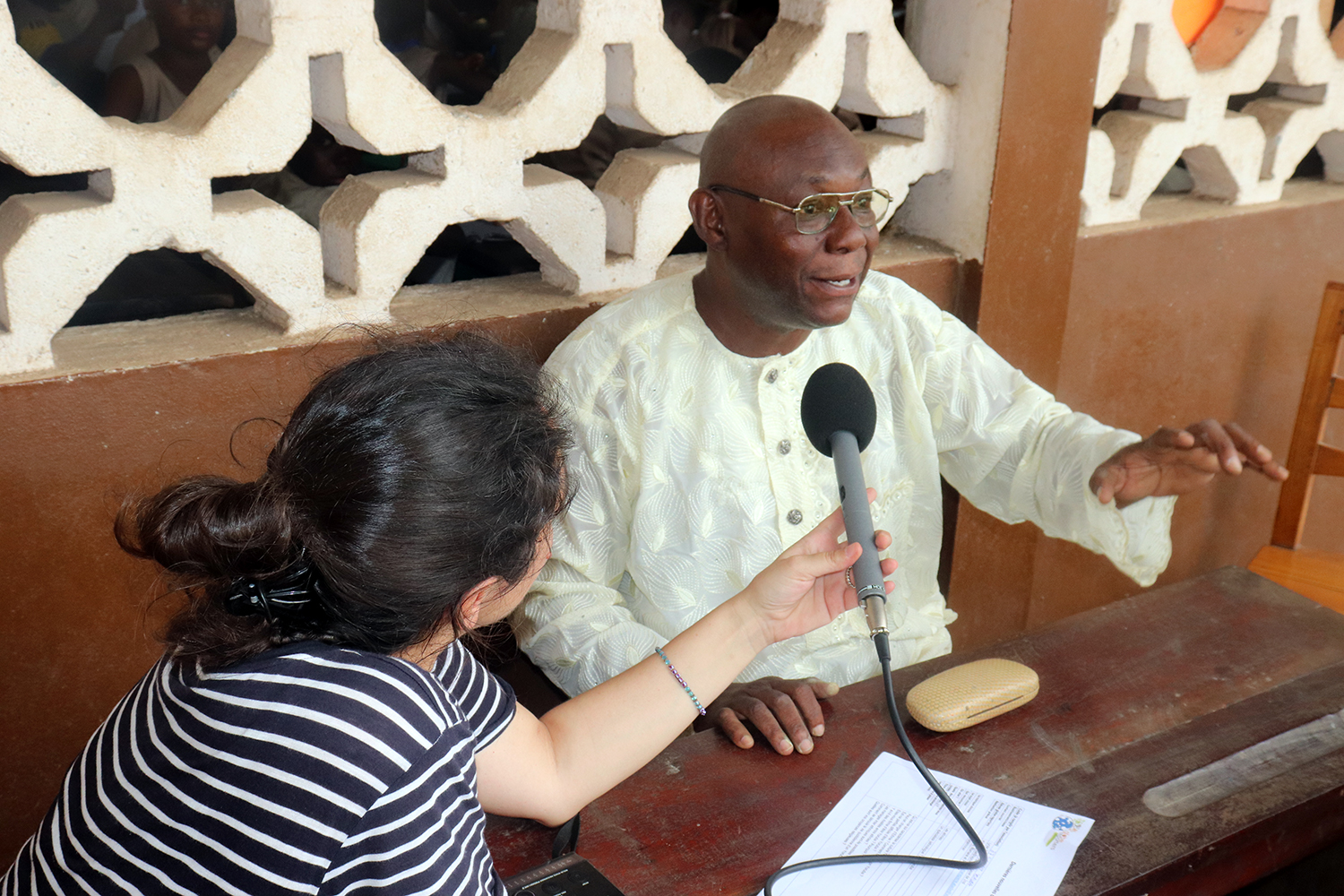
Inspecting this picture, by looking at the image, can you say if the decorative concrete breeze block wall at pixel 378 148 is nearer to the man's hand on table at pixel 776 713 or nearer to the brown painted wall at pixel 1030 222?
the brown painted wall at pixel 1030 222

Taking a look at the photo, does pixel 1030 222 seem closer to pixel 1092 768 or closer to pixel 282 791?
pixel 1092 768

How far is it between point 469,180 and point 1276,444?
7.99ft

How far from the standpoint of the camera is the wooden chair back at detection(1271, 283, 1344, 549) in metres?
2.53

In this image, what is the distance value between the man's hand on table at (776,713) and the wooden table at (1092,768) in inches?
0.8

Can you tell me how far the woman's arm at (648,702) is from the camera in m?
1.29

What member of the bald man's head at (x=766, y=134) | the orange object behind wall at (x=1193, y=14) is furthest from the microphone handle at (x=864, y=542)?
the orange object behind wall at (x=1193, y=14)

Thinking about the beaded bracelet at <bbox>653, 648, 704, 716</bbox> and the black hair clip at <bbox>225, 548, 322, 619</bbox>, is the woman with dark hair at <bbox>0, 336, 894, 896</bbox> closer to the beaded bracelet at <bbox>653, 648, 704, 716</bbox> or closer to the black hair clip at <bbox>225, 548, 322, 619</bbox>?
the black hair clip at <bbox>225, 548, 322, 619</bbox>

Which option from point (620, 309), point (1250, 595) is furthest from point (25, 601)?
point (1250, 595)

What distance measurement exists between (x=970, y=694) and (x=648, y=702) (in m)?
Result: 0.41

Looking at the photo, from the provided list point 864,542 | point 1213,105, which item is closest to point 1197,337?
point 1213,105

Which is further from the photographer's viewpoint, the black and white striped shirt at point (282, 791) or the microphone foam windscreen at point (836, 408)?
the microphone foam windscreen at point (836, 408)

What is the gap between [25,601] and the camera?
5.46ft

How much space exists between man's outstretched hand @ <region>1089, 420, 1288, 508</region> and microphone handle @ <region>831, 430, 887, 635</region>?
0.59 meters

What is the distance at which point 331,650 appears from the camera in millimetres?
1058
